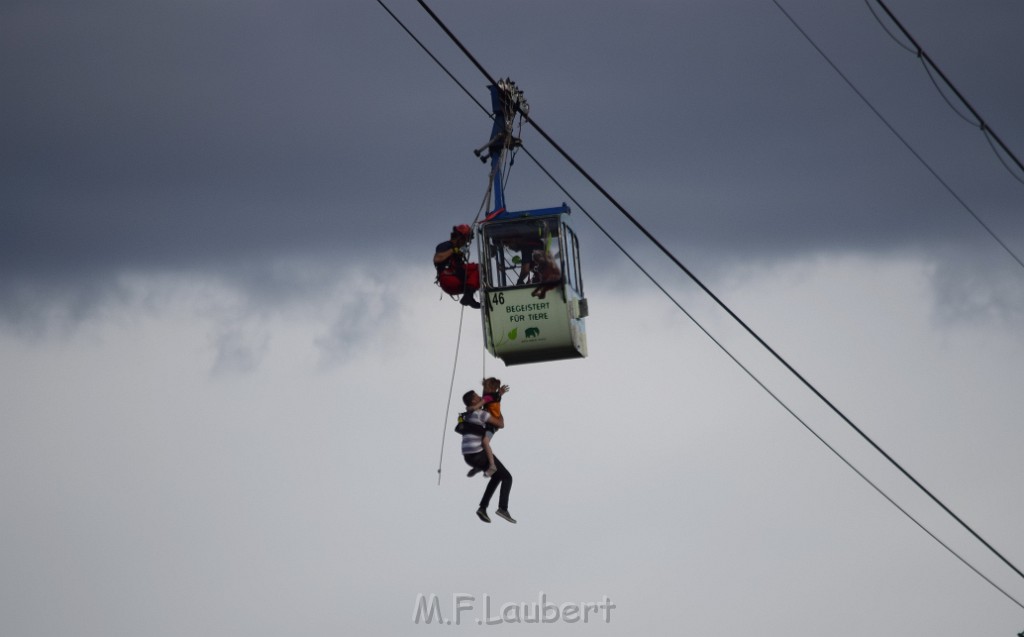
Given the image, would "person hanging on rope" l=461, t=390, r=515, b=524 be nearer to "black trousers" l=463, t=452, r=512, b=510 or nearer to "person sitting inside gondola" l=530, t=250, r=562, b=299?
"black trousers" l=463, t=452, r=512, b=510

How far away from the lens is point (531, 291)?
93.1 ft

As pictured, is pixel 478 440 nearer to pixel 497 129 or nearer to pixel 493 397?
pixel 493 397

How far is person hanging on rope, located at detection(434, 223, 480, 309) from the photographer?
29016 mm

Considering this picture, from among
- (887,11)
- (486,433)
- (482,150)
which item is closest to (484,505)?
(486,433)

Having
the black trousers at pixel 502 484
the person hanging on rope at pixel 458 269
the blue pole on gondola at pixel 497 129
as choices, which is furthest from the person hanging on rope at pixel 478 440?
the blue pole on gondola at pixel 497 129

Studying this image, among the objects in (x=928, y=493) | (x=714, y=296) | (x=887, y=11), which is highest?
(x=887, y=11)

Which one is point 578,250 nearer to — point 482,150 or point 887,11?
point 482,150

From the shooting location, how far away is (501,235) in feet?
94.9

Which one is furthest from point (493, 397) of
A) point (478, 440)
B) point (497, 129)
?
point (497, 129)

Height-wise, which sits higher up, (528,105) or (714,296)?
(528,105)

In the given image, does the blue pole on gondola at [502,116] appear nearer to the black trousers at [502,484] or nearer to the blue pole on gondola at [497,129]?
the blue pole on gondola at [497,129]

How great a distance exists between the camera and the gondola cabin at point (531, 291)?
92.9 ft

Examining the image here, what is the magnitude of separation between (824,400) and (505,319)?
5.42 m

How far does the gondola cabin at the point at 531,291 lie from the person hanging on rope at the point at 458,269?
333 mm
